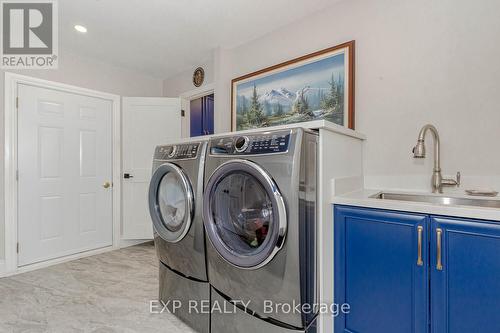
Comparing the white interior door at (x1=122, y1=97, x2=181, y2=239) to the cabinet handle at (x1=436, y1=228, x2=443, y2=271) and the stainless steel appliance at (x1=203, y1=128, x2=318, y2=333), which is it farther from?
the cabinet handle at (x1=436, y1=228, x2=443, y2=271)

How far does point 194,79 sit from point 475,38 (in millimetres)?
2866

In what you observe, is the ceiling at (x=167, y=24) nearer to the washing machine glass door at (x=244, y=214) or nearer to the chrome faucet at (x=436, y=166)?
the chrome faucet at (x=436, y=166)

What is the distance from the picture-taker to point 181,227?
1.69 m

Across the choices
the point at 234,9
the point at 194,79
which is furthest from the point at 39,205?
the point at 234,9

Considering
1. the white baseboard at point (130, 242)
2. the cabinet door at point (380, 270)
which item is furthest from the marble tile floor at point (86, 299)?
the cabinet door at point (380, 270)

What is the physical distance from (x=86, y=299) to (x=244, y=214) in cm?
165

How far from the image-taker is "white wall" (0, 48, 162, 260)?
2.57m

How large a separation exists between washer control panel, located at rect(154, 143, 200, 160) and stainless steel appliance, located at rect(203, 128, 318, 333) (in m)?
0.17

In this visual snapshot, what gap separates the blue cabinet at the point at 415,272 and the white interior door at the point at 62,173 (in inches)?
119

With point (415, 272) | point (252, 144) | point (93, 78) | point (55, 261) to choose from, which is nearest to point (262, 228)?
point (252, 144)

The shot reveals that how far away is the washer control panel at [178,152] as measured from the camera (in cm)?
168

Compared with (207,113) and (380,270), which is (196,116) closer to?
(207,113)

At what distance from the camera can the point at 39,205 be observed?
2820mm

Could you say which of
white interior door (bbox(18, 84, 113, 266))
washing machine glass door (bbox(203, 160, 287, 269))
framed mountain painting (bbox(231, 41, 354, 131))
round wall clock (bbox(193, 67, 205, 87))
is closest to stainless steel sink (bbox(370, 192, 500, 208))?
framed mountain painting (bbox(231, 41, 354, 131))
